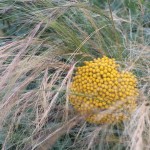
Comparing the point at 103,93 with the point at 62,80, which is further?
the point at 62,80

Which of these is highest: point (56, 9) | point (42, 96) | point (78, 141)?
point (56, 9)

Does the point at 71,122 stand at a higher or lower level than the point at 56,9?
lower

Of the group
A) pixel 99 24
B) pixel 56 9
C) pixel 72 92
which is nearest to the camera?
pixel 72 92

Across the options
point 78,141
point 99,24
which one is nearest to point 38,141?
point 78,141

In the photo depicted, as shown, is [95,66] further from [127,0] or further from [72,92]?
[127,0]
